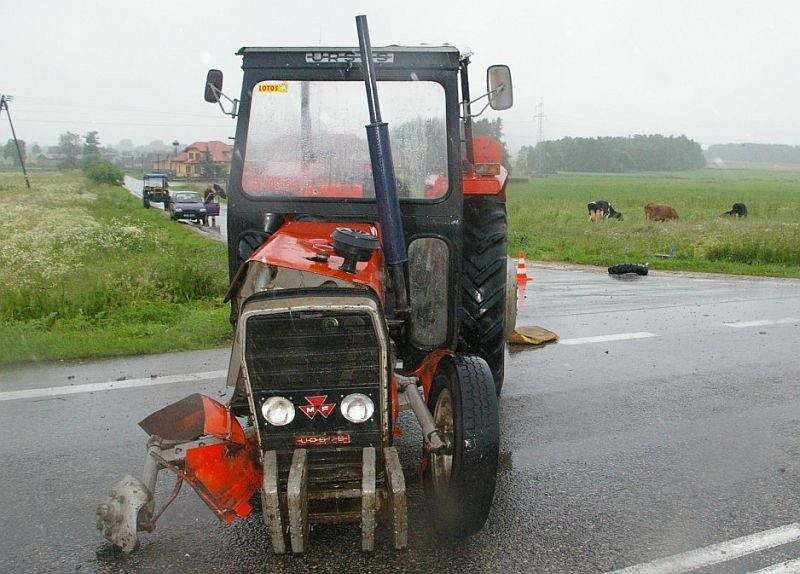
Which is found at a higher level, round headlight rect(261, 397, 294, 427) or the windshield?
the windshield

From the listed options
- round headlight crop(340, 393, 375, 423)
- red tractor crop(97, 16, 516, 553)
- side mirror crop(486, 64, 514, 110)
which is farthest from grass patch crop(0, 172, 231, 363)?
round headlight crop(340, 393, 375, 423)

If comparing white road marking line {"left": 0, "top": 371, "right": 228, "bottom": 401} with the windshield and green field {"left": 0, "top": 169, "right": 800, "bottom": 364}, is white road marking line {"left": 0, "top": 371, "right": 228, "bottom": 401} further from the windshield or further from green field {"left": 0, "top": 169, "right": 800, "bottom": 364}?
the windshield

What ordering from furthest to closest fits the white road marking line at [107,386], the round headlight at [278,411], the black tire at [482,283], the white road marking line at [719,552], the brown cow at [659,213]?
the brown cow at [659,213] < the white road marking line at [107,386] < the black tire at [482,283] < the white road marking line at [719,552] < the round headlight at [278,411]

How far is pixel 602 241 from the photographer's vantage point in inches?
774

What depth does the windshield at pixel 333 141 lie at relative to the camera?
15.6 ft

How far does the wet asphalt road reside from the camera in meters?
3.70

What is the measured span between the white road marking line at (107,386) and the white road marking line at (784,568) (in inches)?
172

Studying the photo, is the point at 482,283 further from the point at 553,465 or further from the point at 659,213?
the point at 659,213

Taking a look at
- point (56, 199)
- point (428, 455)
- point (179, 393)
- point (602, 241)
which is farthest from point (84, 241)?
point (56, 199)

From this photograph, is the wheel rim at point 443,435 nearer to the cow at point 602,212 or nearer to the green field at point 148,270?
the green field at point 148,270

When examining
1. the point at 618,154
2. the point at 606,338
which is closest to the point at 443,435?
the point at 606,338

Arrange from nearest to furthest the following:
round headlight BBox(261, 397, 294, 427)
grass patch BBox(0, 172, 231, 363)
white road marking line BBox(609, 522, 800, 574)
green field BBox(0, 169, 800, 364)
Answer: round headlight BBox(261, 397, 294, 427) → white road marking line BBox(609, 522, 800, 574) → grass patch BBox(0, 172, 231, 363) → green field BBox(0, 169, 800, 364)

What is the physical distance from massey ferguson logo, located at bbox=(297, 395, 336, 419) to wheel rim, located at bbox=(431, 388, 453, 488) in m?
0.57

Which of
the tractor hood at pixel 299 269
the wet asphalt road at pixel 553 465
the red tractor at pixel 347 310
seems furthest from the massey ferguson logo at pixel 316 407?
the wet asphalt road at pixel 553 465
